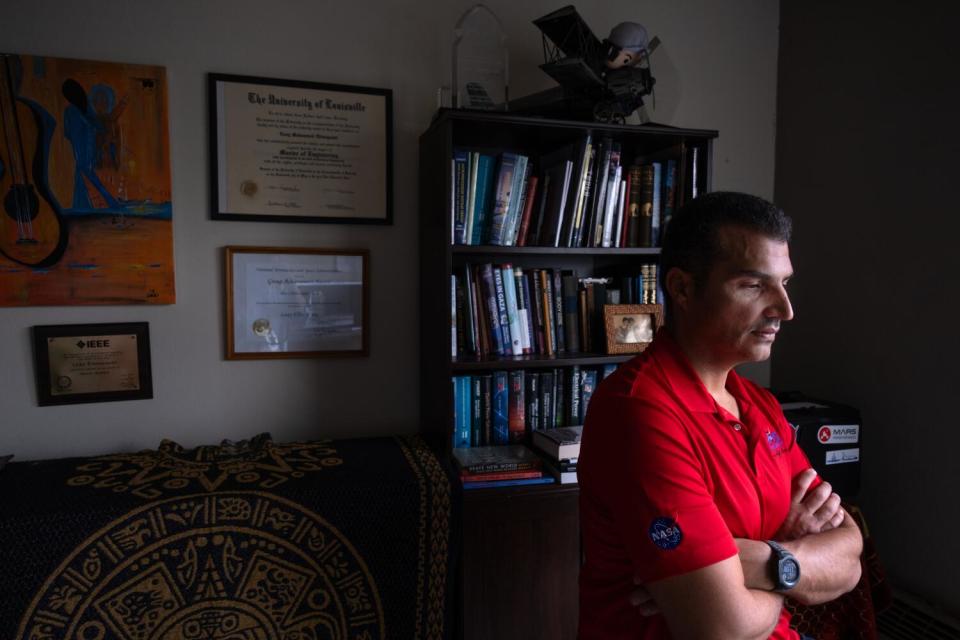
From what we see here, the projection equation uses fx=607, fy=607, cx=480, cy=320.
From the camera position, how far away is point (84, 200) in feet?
5.78

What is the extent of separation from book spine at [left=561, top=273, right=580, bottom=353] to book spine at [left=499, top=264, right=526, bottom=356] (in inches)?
7.0

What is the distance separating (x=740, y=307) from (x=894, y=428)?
1281 millimetres

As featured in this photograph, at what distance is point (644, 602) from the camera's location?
1061mm

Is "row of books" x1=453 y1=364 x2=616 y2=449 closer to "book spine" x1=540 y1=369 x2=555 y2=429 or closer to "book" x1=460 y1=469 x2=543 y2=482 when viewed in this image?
"book spine" x1=540 y1=369 x2=555 y2=429

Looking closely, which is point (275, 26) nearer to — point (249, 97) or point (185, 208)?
point (249, 97)

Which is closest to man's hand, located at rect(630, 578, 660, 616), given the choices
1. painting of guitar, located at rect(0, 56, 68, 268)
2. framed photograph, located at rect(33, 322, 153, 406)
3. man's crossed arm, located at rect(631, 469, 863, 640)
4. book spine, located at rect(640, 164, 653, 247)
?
man's crossed arm, located at rect(631, 469, 863, 640)

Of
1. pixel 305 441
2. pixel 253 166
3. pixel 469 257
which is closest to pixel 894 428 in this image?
pixel 469 257

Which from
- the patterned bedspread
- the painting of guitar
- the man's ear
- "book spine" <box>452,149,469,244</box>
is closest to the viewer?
the man's ear

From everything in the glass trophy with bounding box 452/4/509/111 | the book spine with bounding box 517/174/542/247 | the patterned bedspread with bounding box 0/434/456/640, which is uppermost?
the glass trophy with bounding box 452/4/509/111

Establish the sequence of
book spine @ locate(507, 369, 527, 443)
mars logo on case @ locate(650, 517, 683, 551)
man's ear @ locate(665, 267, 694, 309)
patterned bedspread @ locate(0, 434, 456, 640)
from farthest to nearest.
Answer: book spine @ locate(507, 369, 527, 443) < patterned bedspread @ locate(0, 434, 456, 640) < man's ear @ locate(665, 267, 694, 309) < mars logo on case @ locate(650, 517, 683, 551)

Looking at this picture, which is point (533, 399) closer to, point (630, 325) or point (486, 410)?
point (486, 410)

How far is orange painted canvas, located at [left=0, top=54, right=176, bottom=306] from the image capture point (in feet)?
5.60

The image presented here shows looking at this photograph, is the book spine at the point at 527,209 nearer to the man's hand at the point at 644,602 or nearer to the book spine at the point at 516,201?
the book spine at the point at 516,201

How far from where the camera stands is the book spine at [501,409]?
1906mm
